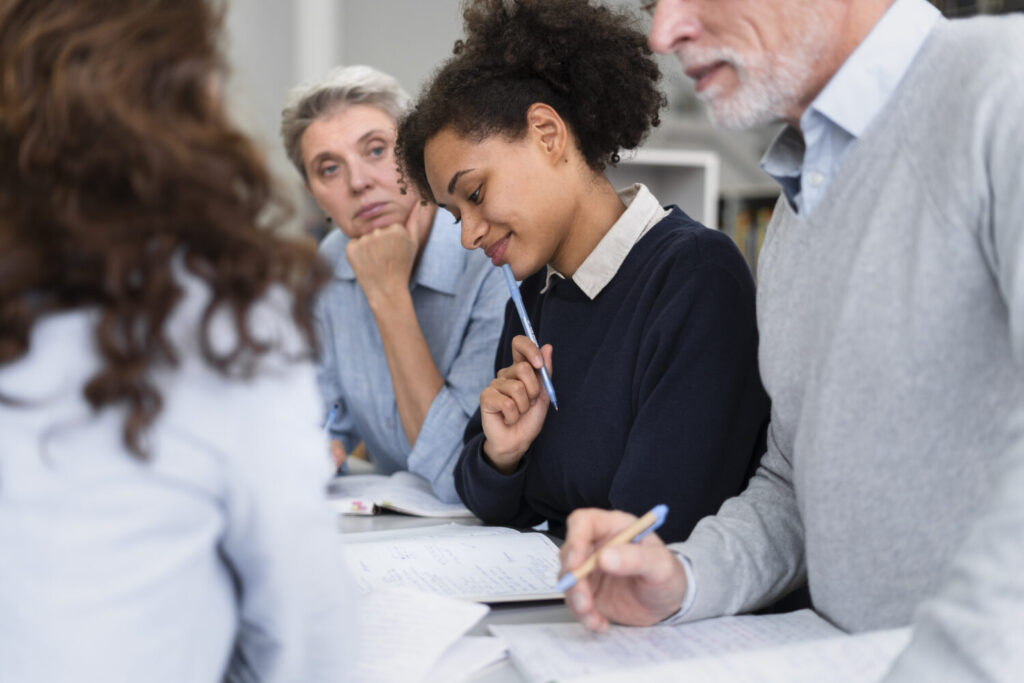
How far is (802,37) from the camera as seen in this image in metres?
0.88

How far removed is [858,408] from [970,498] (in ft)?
0.37

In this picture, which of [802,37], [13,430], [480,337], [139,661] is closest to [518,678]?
Result: [139,661]

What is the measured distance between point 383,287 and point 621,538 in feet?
3.38

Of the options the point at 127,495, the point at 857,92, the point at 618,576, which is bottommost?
the point at 618,576

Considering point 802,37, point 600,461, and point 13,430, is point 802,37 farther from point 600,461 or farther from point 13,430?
point 13,430

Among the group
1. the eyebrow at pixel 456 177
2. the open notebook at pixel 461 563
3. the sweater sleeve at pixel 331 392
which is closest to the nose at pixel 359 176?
the sweater sleeve at pixel 331 392

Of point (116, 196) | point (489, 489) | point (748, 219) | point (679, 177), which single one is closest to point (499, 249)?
point (489, 489)

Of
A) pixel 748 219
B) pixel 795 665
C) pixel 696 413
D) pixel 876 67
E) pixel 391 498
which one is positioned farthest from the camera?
pixel 748 219

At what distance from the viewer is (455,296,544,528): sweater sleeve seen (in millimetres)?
1305

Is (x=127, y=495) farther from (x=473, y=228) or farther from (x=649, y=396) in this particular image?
(x=473, y=228)

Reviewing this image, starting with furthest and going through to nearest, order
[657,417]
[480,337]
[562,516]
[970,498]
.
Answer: [480,337] → [562,516] → [657,417] → [970,498]

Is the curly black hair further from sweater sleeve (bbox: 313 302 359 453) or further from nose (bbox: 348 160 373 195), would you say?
sweater sleeve (bbox: 313 302 359 453)

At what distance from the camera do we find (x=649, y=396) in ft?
3.67

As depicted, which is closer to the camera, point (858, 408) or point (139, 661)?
point (139, 661)
